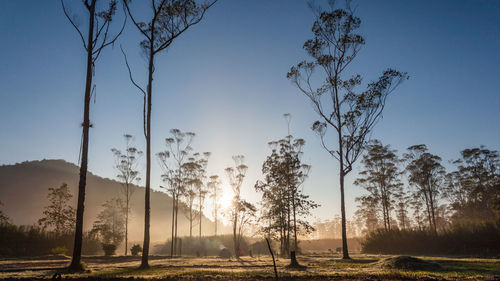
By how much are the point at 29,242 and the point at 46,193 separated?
482 feet

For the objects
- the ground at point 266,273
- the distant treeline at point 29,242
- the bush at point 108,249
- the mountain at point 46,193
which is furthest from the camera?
the mountain at point 46,193

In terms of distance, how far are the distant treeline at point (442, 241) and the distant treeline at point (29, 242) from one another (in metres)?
38.0

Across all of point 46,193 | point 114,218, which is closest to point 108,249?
point 114,218

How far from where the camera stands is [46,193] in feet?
502

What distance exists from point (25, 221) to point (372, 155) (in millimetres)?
157649

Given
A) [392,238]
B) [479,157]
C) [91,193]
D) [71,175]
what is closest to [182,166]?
[392,238]

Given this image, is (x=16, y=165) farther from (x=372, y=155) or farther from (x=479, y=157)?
(x=479, y=157)

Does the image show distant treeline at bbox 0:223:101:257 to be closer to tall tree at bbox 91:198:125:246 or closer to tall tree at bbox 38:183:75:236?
tall tree at bbox 38:183:75:236

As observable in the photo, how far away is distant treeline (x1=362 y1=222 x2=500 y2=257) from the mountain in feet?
392

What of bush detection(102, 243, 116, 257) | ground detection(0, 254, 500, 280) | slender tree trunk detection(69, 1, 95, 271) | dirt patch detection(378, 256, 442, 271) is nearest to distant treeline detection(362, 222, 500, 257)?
ground detection(0, 254, 500, 280)

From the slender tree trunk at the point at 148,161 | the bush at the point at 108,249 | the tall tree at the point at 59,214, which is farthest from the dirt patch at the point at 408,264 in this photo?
Answer: the tall tree at the point at 59,214

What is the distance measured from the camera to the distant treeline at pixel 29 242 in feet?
102

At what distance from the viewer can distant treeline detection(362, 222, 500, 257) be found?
26.9 metres

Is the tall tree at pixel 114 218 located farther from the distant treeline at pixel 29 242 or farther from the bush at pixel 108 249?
the bush at pixel 108 249
